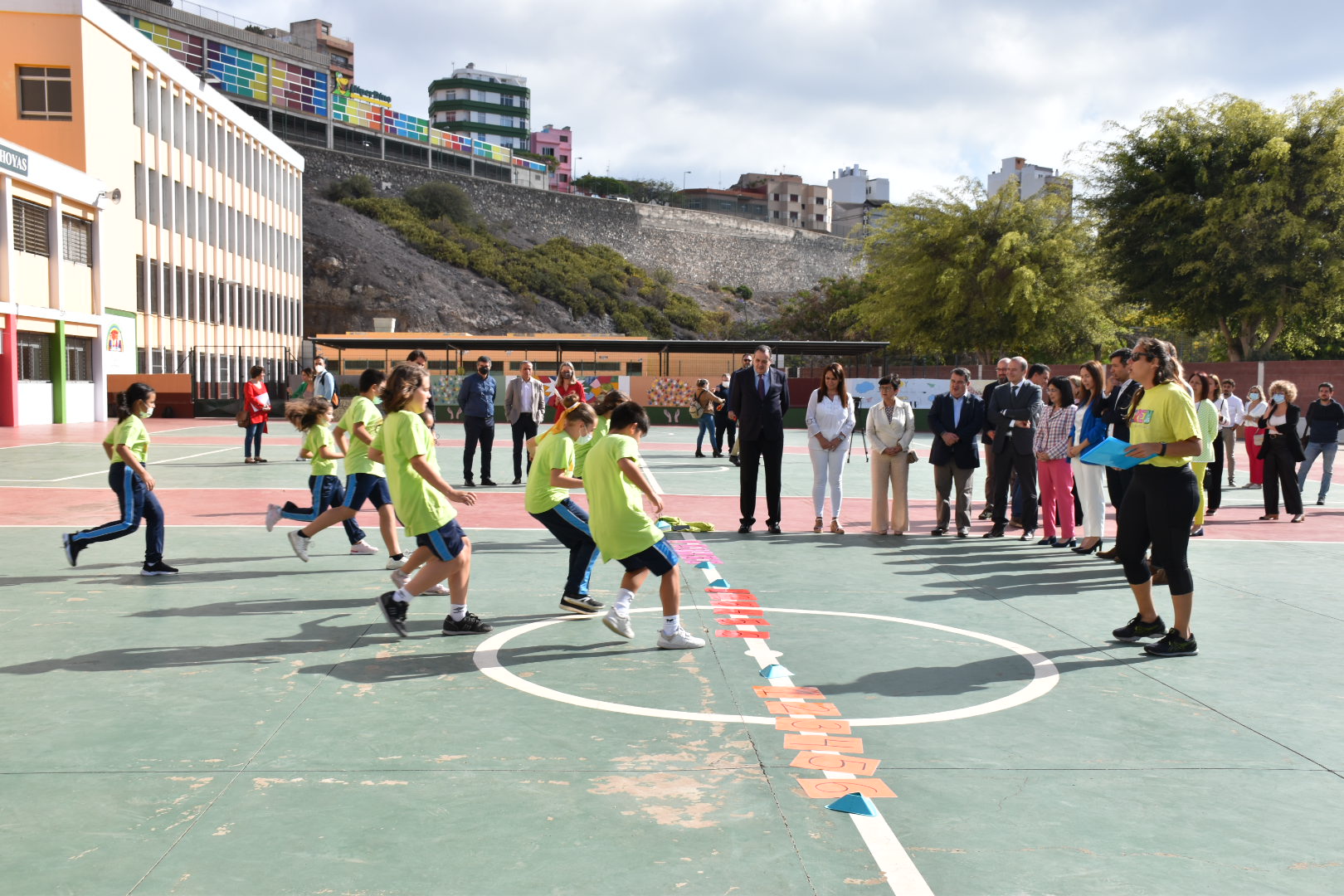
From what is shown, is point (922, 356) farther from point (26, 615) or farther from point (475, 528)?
point (26, 615)

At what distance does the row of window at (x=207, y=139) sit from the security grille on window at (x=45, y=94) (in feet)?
14.1

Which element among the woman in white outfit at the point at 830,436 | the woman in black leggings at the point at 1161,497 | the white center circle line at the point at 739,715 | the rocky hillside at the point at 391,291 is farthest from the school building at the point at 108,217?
the woman in black leggings at the point at 1161,497

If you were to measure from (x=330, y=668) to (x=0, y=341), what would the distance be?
3132cm

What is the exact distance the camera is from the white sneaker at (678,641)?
6930 millimetres

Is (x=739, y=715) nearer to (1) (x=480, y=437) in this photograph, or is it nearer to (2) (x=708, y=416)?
(1) (x=480, y=437)

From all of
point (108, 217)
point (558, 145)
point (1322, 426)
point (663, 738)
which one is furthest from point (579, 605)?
point (558, 145)

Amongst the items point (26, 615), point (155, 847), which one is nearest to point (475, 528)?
point (26, 615)

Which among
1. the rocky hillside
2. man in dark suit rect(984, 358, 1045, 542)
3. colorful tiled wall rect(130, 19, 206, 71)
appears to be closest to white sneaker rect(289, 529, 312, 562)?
man in dark suit rect(984, 358, 1045, 542)

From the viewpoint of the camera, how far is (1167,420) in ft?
23.5

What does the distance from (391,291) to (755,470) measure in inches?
3028

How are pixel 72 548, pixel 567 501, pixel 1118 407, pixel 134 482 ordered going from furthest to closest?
pixel 1118 407, pixel 72 548, pixel 134 482, pixel 567 501

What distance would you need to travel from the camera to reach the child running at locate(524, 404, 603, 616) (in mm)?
7676

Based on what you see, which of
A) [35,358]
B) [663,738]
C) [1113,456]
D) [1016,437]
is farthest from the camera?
[35,358]

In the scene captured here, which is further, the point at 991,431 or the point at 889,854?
the point at 991,431
